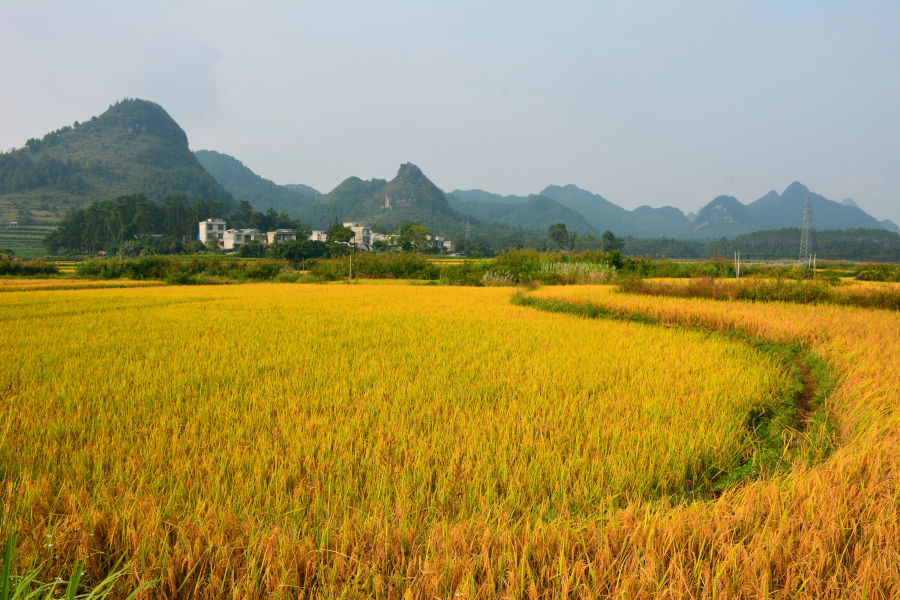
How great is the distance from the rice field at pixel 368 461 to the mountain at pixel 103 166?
4147 inches

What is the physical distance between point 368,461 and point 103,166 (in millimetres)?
153478

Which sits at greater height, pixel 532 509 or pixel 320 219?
pixel 320 219

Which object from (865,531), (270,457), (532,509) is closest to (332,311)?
(270,457)

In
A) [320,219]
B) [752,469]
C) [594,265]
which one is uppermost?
[320,219]

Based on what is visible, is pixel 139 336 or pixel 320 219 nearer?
pixel 139 336

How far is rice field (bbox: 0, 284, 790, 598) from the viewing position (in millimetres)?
Answer: 1236

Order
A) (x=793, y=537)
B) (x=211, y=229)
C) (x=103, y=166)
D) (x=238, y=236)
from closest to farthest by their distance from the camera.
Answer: (x=793, y=537)
(x=238, y=236)
(x=211, y=229)
(x=103, y=166)

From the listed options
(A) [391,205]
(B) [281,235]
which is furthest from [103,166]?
(A) [391,205]

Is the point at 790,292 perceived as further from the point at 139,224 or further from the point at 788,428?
the point at 139,224

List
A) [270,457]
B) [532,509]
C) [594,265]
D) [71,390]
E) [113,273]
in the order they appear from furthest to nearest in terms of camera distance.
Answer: [113,273] < [594,265] < [71,390] < [270,457] < [532,509]

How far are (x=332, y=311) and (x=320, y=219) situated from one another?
156 meters

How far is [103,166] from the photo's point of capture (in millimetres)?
112312

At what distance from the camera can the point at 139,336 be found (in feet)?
16.5

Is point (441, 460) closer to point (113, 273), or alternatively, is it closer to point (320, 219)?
point (113, 273)
